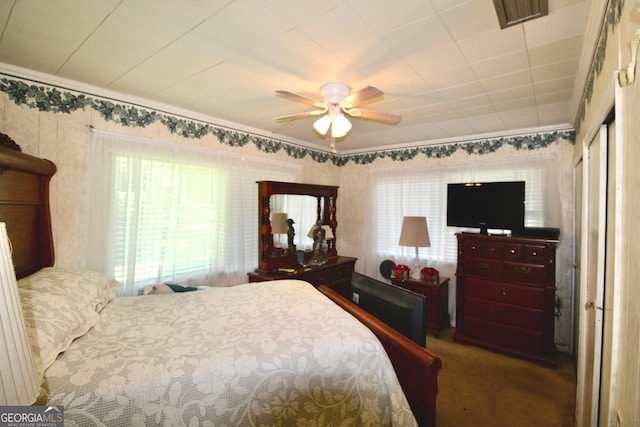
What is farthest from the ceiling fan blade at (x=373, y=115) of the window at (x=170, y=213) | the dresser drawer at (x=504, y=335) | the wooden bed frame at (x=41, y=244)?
the dresser drawer at (x=504, y=335)

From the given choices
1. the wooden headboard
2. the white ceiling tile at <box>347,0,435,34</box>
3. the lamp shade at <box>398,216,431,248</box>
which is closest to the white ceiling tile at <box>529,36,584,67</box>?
the white ceiling tile at <box>347,0,435,34</box>

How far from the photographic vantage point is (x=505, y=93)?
7.00ft

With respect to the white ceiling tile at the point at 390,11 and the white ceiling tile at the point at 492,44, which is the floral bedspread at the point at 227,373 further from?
the white ceiling tile at the point at 492,44

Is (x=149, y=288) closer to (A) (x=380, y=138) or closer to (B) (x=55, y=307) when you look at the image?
(B) (x=55, y=307)

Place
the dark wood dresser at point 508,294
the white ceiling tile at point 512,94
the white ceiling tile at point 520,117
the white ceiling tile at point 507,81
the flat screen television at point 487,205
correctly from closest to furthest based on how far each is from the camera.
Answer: the white ceiling tile at point 507,81
the white ceiling tile at point 512,94
the white ceiling tile at point 520,117
the dark wood dresser at point 508,294
the flat screen television at point 487,205

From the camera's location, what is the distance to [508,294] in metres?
2.81

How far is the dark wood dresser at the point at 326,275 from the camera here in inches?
116

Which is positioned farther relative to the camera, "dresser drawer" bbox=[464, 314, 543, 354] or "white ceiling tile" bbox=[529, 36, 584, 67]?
"dresser drawer" bbox=[464, 314, 543, 354]

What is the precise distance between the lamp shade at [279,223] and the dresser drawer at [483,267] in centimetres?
210

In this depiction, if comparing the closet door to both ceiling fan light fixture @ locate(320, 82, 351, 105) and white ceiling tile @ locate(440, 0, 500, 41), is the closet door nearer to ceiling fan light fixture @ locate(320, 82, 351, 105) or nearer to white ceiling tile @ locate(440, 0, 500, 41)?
white ceiling tile @ locate(440, 0, 500, 41)

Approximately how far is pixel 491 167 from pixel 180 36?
10.8ft

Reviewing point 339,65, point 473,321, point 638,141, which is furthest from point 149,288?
point 473,321

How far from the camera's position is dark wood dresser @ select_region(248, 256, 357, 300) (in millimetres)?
2957

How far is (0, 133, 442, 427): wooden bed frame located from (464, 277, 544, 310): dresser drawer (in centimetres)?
184
